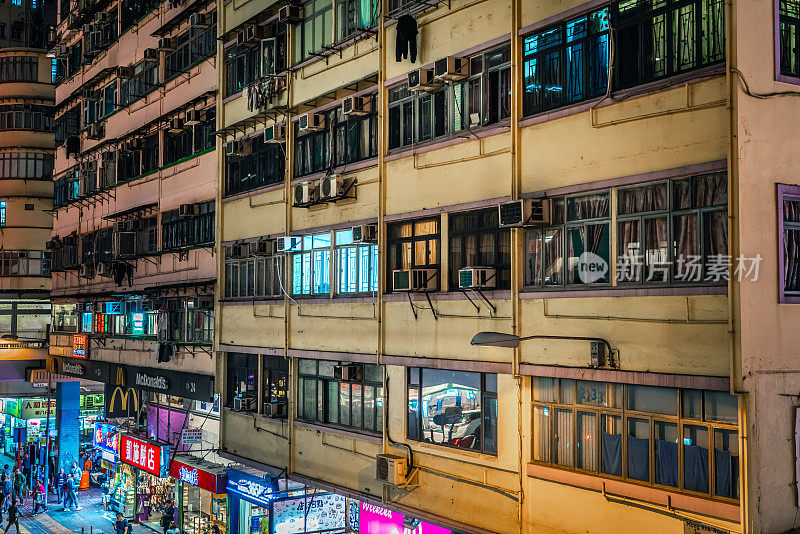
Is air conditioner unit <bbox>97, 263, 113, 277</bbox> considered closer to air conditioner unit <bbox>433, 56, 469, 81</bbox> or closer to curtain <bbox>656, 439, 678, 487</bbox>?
air conditioner unit <bbox>433, 56, 469, 81</bbox>

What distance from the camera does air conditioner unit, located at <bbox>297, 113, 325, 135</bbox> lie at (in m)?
21.1

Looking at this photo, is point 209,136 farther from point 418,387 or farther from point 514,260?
point 514,260

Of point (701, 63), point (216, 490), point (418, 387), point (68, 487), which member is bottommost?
point (68, 487)

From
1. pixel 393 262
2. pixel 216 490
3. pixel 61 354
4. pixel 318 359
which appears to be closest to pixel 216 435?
pixel 216 490

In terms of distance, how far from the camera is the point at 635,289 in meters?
13.3

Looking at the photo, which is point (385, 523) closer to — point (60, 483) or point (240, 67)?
point (240, 67)

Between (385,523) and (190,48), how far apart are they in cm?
1757

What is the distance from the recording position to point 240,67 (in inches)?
992

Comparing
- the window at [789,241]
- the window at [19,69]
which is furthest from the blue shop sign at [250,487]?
the window at [19,69]

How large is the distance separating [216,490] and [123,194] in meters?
14.1

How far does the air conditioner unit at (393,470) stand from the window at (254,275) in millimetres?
6502

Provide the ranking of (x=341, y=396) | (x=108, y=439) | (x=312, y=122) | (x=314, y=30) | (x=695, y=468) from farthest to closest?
(x=108, y=439) < (x=314, y=30) < (x=312, y=122) < (x=341, y=396) < (x=695, y=468)

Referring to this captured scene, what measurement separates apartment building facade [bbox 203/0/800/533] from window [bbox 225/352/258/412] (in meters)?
0.68

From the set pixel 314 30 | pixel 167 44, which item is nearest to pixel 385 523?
pixel 314 30
